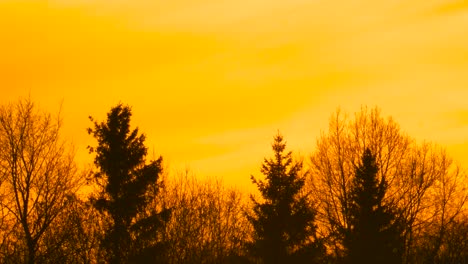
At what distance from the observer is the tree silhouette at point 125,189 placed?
42000 millimetres

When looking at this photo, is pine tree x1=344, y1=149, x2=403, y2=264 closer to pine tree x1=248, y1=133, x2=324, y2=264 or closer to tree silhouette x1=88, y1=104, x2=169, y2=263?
pine tree x1=248, y1=133, x2=324, y2=264

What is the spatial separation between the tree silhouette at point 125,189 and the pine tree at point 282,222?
5288mm

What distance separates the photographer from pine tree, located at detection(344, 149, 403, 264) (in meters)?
43.6

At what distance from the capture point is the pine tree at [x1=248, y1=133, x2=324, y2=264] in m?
42.6

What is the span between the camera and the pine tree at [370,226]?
43625 millimetres

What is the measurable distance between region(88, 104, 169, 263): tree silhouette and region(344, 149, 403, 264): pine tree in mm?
9864

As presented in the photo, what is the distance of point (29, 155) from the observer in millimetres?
46906

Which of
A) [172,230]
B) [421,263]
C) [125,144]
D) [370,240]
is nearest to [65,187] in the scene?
[125,144]

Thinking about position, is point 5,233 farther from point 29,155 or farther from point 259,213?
point 259,213

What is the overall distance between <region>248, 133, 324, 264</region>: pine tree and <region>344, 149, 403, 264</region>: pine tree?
6.36 ft

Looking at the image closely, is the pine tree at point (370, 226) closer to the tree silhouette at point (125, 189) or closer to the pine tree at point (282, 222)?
the pine tree at point (282, 222)

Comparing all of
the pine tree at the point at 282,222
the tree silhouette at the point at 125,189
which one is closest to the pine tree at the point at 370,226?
the pine tree at the point at 282,222

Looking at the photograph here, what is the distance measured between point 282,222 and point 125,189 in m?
7.97

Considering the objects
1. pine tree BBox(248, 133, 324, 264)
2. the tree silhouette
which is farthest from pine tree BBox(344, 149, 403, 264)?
the tree silhouette
